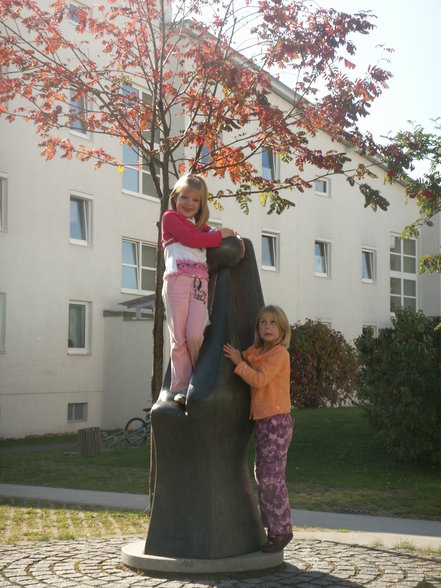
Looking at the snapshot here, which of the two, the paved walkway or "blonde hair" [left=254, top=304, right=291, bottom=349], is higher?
"blonde hair" [left=254, top=304, right=291, bottom=349]

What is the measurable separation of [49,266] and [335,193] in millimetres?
13938

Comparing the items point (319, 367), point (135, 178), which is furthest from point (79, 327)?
point (319, 367)

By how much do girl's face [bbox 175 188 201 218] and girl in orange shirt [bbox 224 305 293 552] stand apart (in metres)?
0.89

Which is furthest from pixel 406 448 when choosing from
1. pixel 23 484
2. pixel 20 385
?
pixel 20 385

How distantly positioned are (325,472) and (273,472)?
776 cm

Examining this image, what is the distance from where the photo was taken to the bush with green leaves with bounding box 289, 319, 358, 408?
86.9 ft

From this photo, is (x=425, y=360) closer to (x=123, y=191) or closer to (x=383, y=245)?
(x=123, y=191)

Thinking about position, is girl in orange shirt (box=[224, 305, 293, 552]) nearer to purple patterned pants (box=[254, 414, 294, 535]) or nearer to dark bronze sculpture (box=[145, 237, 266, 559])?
purple patterned pants (box=[254, 414, 294, 535])

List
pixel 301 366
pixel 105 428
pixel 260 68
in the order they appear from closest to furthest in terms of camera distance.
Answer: pixel 260 68 → pixel 105 428 → pixel 301 366

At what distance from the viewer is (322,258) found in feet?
110

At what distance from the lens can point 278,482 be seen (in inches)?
258

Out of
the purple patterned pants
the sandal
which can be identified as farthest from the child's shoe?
the sandal

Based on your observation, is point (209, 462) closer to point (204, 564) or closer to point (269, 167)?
point (204, 564)

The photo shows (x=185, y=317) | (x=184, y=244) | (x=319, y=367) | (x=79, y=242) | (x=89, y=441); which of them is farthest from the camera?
(x=319, y=367)
